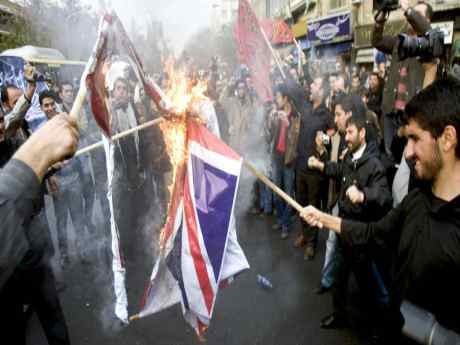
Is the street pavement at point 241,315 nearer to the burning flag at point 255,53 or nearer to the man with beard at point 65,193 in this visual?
the man with beard at point 65,193

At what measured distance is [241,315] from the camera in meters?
3.89

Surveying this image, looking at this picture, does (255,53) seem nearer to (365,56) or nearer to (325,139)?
(325,139)

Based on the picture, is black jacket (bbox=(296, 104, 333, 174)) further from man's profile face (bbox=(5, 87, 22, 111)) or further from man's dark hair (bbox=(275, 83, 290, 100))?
man's profile face (bbox=(5, 87, 22, 111))

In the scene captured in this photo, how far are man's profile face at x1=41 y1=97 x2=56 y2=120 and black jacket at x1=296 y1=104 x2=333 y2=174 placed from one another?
338 cm

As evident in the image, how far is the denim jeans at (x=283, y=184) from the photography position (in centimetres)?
584

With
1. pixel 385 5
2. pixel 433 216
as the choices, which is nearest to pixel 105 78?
pixel 433 216

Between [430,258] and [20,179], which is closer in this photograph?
[20,179]

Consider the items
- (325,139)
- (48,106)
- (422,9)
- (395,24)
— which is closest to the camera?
(422,9)

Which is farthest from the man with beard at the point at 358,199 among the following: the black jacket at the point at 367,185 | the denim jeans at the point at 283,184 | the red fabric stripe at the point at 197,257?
the denim jeans at the point at 283,184

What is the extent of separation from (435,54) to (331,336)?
2631 millimetres

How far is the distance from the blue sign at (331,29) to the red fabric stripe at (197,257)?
2039cm

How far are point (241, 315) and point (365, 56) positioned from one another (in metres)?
18.0

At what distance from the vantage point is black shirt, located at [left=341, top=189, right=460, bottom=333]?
1.59 m

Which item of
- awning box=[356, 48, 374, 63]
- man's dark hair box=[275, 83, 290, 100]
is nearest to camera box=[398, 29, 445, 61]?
man's dark hair box=[275, 83, 290, 100]
